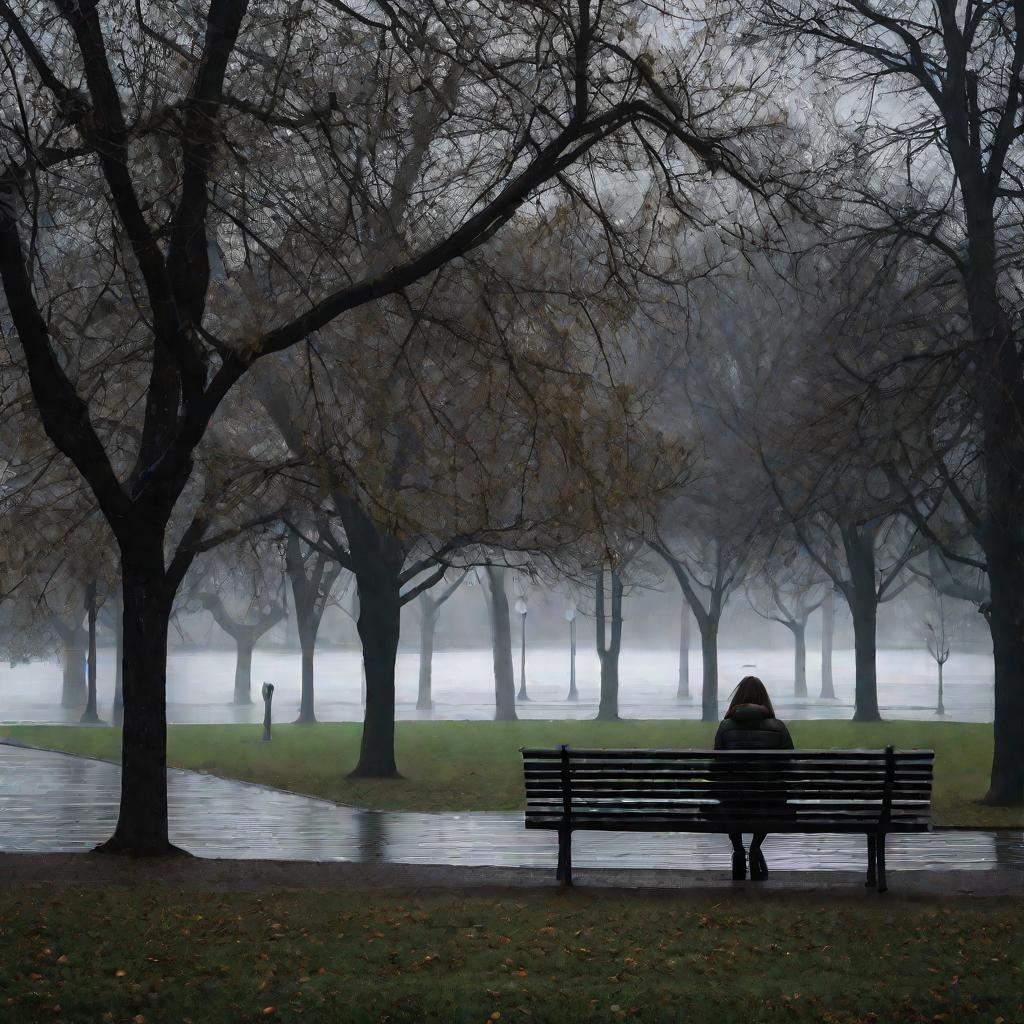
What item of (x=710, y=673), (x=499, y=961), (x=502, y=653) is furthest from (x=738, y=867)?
(x=502, y=653)

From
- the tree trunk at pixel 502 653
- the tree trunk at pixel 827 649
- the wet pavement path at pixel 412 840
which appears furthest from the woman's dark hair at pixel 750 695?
the tree trunk at pixel 827 649

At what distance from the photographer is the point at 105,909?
8.49m

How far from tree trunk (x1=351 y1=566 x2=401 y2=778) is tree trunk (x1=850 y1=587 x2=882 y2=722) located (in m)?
15.5

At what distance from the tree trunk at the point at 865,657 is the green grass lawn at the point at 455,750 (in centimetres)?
109

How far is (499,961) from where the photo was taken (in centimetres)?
702

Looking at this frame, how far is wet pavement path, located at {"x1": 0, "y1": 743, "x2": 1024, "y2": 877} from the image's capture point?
12.0 m

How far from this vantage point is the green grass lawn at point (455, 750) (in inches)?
732

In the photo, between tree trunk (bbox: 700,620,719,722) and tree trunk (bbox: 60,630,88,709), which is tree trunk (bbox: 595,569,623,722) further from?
tree trunk (bbox: 60,630,88,709)

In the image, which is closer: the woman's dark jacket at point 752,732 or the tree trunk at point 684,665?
the woman's dark jacket at point 752,732

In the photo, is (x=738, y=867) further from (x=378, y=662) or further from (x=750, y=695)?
(x=378, y=662)

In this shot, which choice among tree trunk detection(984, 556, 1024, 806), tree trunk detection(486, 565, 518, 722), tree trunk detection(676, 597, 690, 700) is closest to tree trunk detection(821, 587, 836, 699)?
tree trunk detection(676, 597, 690, 700)

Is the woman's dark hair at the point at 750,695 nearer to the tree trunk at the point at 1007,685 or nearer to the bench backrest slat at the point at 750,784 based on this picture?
the bench backrest slat at the point at 750,784

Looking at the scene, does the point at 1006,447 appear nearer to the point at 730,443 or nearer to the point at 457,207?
the point at 457,207

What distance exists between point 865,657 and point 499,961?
29184 millimetres
